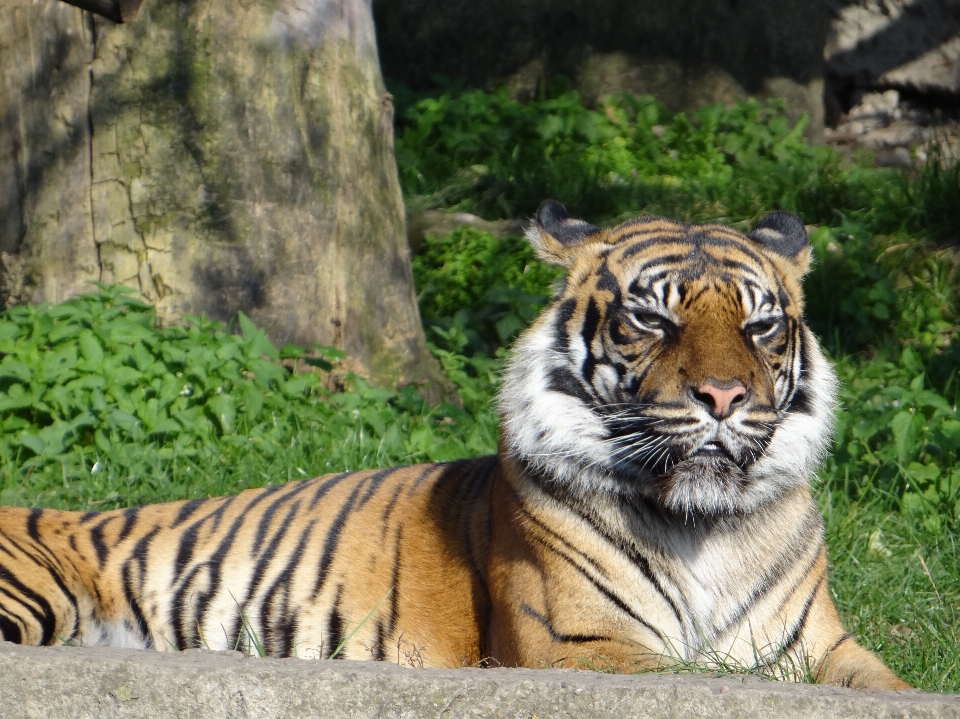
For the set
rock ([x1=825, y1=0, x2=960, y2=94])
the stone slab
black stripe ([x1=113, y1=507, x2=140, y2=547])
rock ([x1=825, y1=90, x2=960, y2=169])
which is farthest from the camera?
rock ([x1=825, y1=0, x2=960, y2=94])

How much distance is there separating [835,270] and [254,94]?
2.99m

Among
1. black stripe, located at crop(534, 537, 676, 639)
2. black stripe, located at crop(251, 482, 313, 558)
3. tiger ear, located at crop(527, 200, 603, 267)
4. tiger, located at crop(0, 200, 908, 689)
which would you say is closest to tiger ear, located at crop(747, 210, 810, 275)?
tiger, located at crop(0, 200, 908, 689)

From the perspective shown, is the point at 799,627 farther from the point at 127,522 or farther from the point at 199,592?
the point at 127,522

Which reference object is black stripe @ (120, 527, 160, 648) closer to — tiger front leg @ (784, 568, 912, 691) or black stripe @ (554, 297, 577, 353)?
black stripe @ (554, 297, 577, 353)

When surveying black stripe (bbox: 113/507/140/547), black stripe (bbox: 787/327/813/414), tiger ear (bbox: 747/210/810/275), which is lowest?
black stripe (bbox: 113/507/140/547)

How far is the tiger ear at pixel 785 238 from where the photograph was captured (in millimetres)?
3082

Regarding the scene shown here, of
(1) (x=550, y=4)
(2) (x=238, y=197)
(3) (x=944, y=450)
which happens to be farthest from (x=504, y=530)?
(1) (x=550, y=4)

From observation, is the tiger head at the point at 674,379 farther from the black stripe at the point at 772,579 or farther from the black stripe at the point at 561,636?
the black stripe at the point at 561,636

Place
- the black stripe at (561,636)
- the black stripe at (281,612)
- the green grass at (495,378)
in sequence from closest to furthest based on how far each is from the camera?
the black stripe at (561,636) → the black stripe at (281,612) → the green grass at (495,378)

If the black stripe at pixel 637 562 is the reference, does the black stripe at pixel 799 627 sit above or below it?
below

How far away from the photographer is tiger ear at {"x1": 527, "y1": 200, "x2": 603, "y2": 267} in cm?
308

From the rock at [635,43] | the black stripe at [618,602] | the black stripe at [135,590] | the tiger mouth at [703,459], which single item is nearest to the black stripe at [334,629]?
the black stripe at [135,590]

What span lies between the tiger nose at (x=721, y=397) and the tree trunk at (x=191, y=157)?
2715mm

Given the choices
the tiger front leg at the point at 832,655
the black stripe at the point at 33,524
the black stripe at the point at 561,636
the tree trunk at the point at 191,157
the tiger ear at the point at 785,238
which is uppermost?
the tree trunk at the point at 191,157
